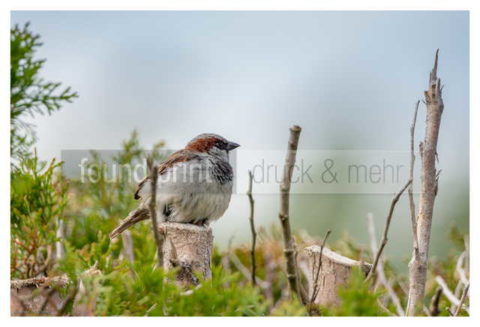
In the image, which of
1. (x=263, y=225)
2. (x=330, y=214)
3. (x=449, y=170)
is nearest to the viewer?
(x=449, y=170)

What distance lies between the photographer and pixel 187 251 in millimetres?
1862

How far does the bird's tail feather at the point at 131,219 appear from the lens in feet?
7.82

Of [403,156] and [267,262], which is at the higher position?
[403,156]

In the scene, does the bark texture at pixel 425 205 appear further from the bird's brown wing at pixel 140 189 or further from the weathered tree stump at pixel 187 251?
the bird's brown wing at pixel 140 189

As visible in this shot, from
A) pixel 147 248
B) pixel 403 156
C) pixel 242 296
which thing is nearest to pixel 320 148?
pixel 403 156

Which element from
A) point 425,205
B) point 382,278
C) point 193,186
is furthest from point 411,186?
point 193,186

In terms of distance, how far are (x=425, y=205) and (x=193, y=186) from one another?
2.73 feet

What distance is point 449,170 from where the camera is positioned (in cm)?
228

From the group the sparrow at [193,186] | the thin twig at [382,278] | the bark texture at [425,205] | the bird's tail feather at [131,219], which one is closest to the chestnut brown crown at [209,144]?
the sparrow at [193,186]

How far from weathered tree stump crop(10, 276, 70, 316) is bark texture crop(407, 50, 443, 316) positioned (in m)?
1.00

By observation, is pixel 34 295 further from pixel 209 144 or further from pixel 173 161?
pixel 209 144

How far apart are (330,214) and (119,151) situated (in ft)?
3.05
